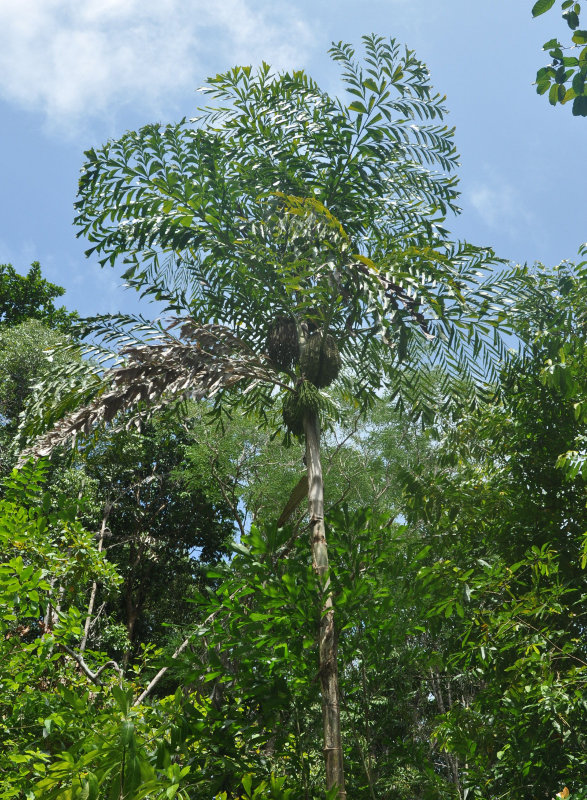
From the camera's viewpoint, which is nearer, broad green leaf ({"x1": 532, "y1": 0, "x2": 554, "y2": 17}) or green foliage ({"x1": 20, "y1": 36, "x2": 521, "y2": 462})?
broad green leaf ({"x1": 532, "y1": 0, "x2": 554, "y2": 17})

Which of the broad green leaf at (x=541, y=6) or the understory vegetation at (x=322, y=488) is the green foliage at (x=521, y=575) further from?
the broad green leaf at (x=541, y=6)

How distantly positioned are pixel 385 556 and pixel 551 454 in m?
2.27

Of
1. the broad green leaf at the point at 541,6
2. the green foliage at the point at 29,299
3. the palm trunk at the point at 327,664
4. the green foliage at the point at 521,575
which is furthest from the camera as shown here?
the green foliage at the point at 29,299

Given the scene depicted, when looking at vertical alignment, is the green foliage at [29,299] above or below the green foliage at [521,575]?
above

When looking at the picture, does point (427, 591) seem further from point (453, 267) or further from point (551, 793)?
point (453, 267)

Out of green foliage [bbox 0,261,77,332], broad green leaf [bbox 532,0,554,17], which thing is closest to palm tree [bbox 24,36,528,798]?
broad green leaf [bbox 532,0,554,17]

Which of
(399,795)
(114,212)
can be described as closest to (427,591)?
(399,795)

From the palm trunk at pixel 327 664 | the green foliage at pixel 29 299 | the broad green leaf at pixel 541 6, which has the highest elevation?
the green foliage at pixel 29 299

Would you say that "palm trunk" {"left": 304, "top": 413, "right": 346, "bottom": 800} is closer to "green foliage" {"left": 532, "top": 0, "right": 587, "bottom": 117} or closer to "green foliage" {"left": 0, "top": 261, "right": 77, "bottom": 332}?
"green foliage" {"left": 532, "top": 0, "right": 587, "bottom": 117}

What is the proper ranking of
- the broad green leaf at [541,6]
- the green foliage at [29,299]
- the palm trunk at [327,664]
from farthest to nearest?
the green foliage at [29,299] → the palm trunk at [327,664] → the broad green leaf at [541,6]

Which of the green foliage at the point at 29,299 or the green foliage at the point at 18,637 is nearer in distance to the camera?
the green foliage at the point at 18,637

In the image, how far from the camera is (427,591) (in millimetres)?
4098

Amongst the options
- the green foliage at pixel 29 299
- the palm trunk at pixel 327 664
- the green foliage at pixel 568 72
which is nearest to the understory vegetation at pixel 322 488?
the palm trunk at pixel 327 664

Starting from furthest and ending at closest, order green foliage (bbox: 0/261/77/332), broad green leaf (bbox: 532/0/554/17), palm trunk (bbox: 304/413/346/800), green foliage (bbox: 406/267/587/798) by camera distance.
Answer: green foliage (bbox: 0/261/77/332)
green foliage (bbox: 406/267/587/798)
palm trunk (bbox: 304/413/346/800)
broad green leaf (bbox: 532/0/554/17)
